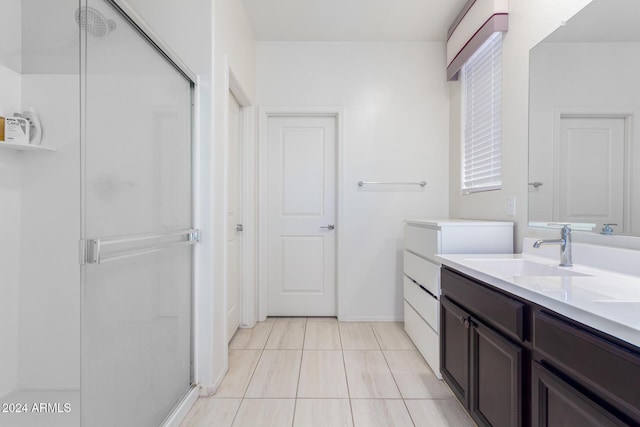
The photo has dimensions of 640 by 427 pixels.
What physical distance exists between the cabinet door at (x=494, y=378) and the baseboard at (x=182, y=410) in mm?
1402

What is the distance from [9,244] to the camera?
58.4 inches

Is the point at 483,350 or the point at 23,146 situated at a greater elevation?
the point at 23,146

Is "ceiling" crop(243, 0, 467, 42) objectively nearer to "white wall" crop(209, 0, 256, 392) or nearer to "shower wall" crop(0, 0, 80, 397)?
"white wall" crop(209, 0, 256, 392)

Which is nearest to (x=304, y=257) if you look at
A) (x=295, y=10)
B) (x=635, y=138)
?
(x=295, y=10)

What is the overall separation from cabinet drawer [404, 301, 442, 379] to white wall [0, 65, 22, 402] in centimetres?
222

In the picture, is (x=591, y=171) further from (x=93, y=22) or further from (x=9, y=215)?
(x=9, y=215)

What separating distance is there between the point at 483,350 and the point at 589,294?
1.73 feet

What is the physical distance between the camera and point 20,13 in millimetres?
1537

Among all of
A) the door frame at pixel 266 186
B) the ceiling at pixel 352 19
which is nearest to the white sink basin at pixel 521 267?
the door frame at pixel 266 186

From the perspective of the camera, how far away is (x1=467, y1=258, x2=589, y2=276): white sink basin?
4.85ft

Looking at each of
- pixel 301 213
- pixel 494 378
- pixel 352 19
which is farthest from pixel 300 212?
pixel 494 378

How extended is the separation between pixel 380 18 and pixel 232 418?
3121 mm

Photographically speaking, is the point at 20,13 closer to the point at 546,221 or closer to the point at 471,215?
the point at 546,221

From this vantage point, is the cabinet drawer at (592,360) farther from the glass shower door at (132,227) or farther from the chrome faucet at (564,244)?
the glass shower door at (132,227)
